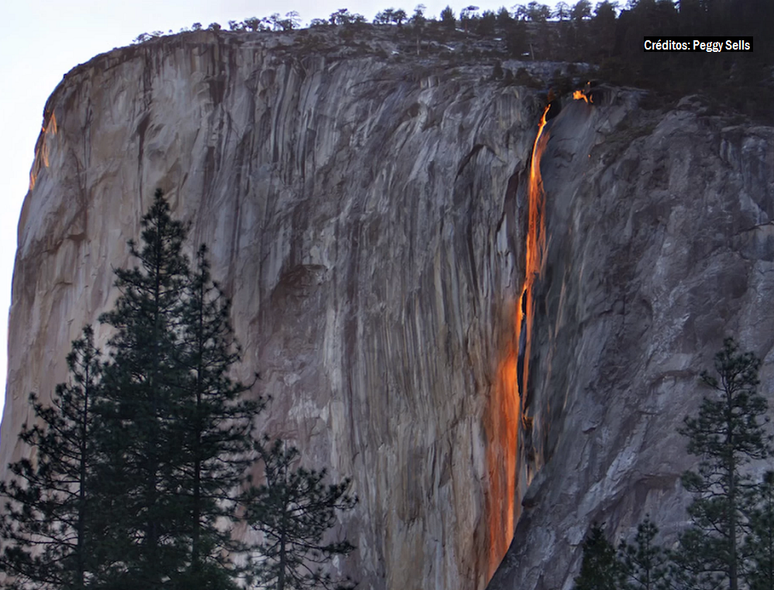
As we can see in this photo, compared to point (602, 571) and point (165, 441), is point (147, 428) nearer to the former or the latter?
A: point (165, 441)

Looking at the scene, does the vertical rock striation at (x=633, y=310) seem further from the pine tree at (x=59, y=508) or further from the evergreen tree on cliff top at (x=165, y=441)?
the pine tree at (x=59, y=508)

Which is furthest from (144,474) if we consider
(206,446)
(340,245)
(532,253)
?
(340,245)

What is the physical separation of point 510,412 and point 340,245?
9.72 meters

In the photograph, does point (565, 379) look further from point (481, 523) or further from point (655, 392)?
point (481, 523)

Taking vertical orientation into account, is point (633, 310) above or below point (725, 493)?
above

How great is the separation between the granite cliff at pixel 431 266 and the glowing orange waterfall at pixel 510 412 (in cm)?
9

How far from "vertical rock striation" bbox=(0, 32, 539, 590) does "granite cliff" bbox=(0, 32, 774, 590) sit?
0.28 ft

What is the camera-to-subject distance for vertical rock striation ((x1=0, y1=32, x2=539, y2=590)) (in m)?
40.1

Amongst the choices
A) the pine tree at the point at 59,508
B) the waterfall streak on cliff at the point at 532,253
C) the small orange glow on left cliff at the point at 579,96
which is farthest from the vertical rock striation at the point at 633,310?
the pine tree at the point at 59,508

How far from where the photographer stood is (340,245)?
4525cm

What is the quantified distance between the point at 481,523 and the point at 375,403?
606 cm

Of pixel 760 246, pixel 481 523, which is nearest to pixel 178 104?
pixel 481 523

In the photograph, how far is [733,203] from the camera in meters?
35.5

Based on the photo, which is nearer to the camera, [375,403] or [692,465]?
[692,465]
